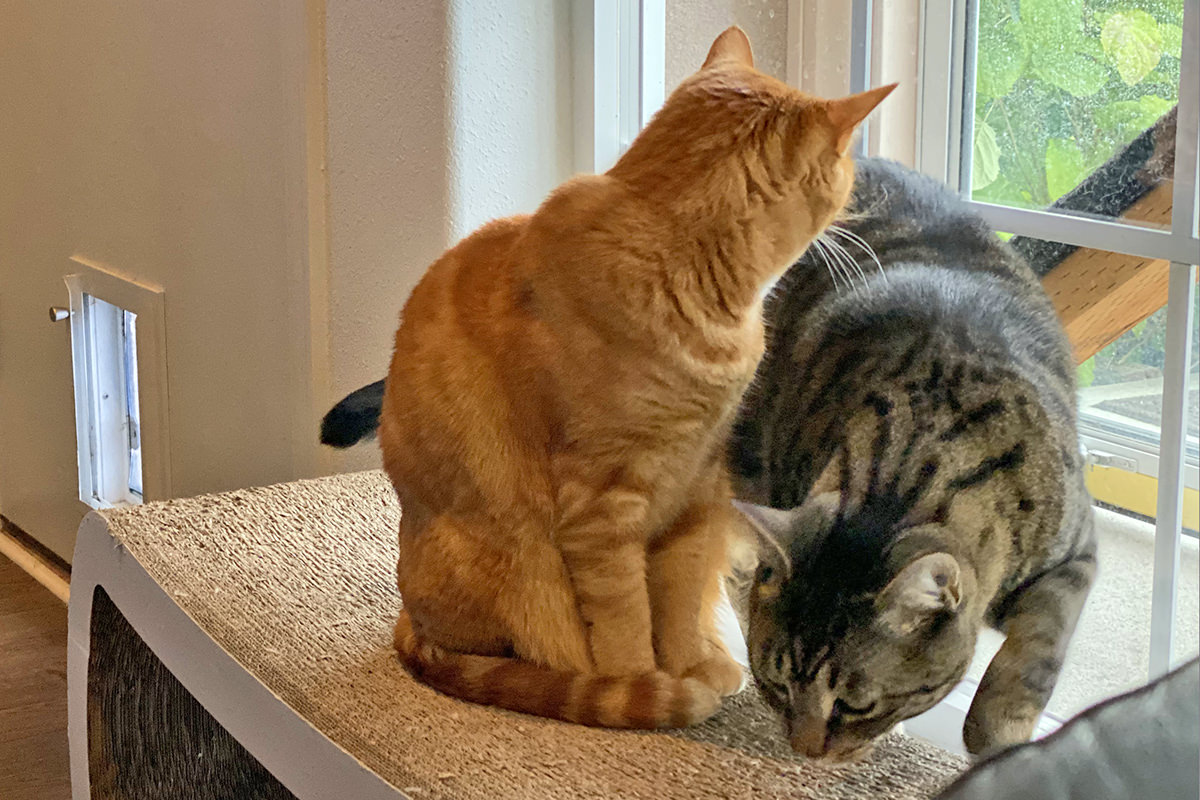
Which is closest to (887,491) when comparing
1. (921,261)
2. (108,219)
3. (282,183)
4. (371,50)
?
(921,261)

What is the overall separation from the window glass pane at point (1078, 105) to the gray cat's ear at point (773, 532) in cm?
34

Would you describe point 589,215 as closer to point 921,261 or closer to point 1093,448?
point 921,261

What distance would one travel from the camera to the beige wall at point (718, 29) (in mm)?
1285

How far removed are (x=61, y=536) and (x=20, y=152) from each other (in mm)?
Result: 780

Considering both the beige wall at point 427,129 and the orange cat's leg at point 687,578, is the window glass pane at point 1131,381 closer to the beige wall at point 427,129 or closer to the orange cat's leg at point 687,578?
the orange cat's leg at point 687,578

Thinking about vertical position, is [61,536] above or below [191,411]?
below

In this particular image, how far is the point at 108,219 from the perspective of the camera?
2207 millimetres

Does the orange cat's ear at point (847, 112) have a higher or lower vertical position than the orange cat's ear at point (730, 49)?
lower

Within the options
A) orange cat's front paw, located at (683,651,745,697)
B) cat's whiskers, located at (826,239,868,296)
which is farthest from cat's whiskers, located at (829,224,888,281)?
orange cat's front paw, located at (683,651,745,697)

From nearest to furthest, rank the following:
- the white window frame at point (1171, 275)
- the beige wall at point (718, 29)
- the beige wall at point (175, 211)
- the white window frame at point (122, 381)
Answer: the white window frame at point (1171, 275)
the beige wall at point (718, 29)
the beige wall at point (175, 211)
the white window frame at point (122, 381)

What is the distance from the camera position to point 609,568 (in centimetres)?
100

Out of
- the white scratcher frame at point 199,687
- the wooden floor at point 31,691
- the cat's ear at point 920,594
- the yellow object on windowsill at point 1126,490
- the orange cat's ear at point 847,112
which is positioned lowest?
the wooden floor at point 31,691

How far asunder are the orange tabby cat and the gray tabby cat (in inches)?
3.5

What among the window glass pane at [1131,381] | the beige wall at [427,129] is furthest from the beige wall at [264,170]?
the window glass pane at [1131,381]
